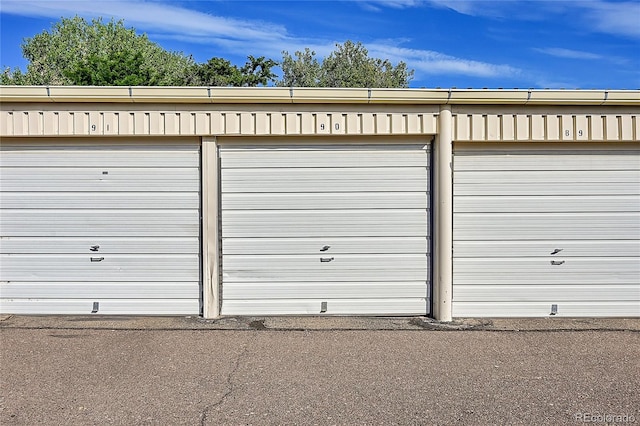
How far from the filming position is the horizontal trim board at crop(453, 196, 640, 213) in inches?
269

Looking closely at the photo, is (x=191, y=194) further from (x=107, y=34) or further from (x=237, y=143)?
(x=107, y=34)

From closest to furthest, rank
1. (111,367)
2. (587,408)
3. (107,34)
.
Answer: (587,408) < (111,367) < (107,34)

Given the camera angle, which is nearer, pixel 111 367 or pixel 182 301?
pixel 111 367

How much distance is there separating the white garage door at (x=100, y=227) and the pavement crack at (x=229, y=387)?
1.79 m

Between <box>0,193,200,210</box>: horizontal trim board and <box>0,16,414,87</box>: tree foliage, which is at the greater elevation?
<box>0,16,414,87</box>: tree foliage

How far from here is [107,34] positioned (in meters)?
30.8

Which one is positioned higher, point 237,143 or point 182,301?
point 237,143

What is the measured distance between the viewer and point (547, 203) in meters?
6.82

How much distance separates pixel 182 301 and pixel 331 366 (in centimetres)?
275

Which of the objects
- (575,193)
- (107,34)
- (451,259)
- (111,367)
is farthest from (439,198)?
(107,34)

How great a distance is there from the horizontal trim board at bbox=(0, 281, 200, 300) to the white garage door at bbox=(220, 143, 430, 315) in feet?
1.95

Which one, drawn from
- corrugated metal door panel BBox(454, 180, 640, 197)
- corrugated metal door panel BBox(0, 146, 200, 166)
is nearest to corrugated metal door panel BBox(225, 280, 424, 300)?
corrugated metal door panel BBox(454, 180, 640, 197)
